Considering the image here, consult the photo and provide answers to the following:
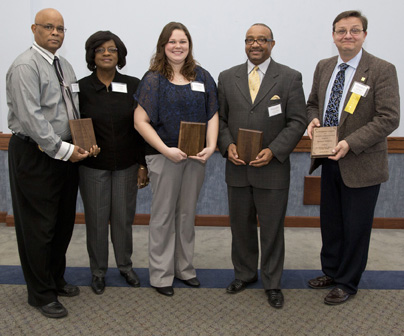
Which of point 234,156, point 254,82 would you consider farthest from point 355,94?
point 234,156

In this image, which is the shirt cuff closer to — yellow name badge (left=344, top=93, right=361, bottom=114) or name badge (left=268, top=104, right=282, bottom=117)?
name badge (left=268, top=104, right=282, bottom=117)

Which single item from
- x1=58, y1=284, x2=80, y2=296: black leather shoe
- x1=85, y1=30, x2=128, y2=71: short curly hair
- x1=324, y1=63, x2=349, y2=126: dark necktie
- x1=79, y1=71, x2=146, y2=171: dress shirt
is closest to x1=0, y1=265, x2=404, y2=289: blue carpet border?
x1=58, y1=284, x2=80, y2=296: black leather shoe

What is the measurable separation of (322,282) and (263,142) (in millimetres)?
1066

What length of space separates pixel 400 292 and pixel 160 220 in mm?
1624

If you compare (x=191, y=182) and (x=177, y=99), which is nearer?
(x=177, y=99)

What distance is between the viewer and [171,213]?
8.21 feet

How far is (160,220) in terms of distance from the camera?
2504 millimetres

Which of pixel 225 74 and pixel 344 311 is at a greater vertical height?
pixel 225 74

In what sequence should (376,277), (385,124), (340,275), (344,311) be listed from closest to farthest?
(385,124) < (344,311) < (340,275) < (376,277)

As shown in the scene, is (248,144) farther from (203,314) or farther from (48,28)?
(48,28)

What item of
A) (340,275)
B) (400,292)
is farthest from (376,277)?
(340,275)

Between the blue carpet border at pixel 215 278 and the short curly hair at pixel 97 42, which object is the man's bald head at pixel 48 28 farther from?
the blue carpet border at pixel 215 278

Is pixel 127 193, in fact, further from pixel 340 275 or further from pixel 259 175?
pixel 340 275

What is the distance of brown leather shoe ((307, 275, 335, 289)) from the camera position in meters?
2.68
